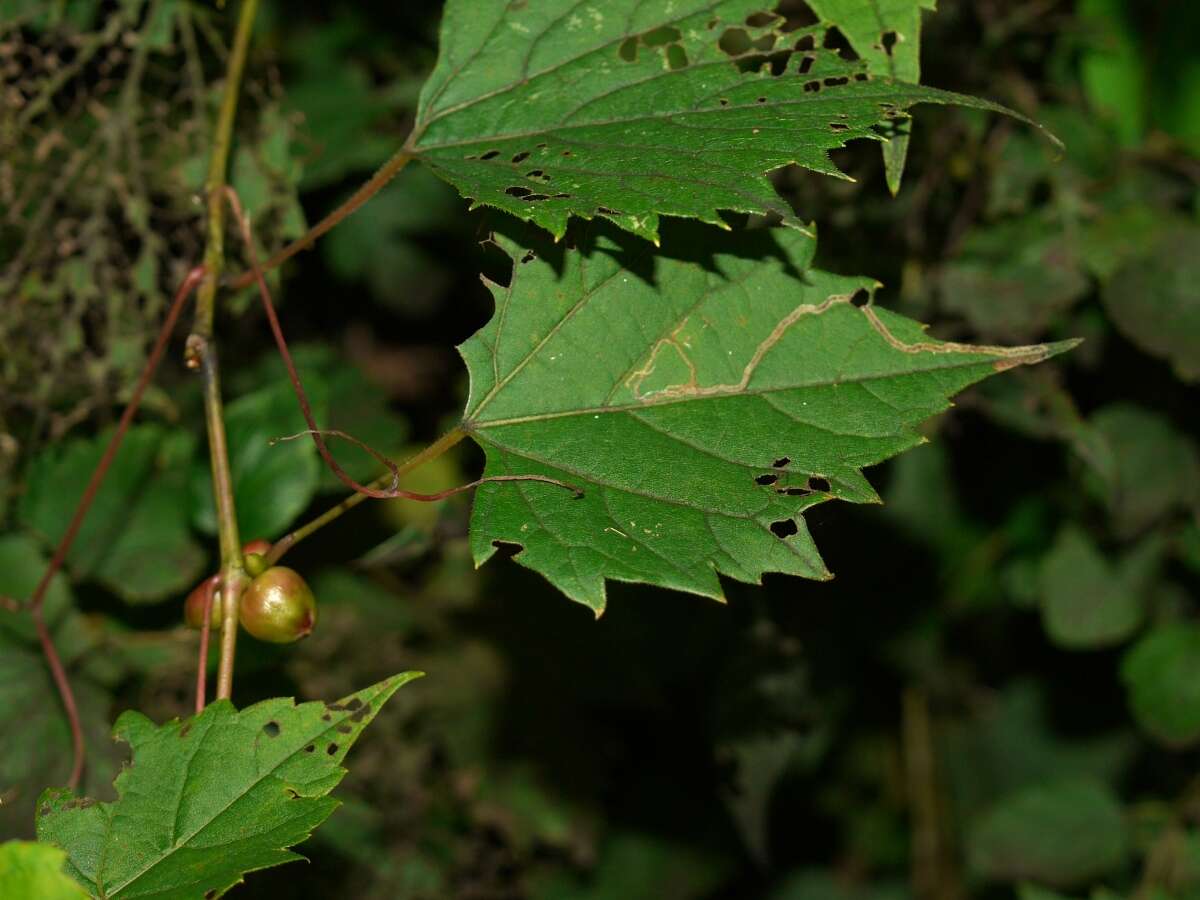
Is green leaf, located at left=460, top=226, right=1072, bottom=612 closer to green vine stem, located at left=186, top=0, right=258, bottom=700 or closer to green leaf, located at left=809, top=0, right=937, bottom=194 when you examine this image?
green leaf, located at left=809, top=0, right=937, bottom=194

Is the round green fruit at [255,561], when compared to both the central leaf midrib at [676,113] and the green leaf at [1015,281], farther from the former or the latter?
the green leaf at [1015,281]

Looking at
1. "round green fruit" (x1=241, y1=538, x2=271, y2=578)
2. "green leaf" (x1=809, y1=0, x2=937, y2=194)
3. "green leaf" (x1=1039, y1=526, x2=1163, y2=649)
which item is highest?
"green leaf" (x1=809, y1=0, x2=937, y2=194)

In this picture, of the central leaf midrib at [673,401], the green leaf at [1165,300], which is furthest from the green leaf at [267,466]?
the green leaf at [1165,300]

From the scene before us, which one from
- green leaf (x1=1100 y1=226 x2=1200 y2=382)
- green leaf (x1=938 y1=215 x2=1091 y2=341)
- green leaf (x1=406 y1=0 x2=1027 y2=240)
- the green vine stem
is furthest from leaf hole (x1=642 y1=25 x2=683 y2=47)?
green leaf (x1=1100 y1=226 x2=1200 y2=382)

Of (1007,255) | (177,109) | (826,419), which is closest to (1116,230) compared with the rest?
(1007,255)

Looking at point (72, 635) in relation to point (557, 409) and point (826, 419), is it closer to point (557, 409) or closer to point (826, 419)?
point (557, 409)
